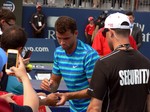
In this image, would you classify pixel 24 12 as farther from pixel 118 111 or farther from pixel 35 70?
pixel 118 111

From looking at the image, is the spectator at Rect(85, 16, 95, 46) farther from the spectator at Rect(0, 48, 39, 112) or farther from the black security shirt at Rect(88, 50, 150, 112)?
the spectator at Rect(0, 48, 39, 112)

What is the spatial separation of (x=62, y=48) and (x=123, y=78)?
1.11m

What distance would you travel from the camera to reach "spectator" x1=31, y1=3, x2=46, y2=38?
18797 millimetres

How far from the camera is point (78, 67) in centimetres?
464

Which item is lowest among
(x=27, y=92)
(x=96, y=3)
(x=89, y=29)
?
(x=89, y=29)

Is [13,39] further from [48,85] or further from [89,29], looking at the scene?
[89,29]

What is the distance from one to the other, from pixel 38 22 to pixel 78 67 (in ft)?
47.2

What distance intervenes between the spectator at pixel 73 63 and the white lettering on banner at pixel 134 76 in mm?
658

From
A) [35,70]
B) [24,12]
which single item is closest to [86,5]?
[24,12]

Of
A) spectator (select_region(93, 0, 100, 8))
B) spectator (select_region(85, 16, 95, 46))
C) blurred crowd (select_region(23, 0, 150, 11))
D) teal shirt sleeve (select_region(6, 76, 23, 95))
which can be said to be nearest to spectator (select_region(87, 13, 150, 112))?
teal shirt sleeve (select_region(6, 76, 23, 95))

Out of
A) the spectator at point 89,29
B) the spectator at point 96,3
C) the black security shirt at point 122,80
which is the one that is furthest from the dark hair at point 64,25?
the spectator at point 96,3

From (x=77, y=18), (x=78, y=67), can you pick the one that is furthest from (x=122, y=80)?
(x=77, y=18)

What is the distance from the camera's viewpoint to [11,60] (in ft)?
10.3

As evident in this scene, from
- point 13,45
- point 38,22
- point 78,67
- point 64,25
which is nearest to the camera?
point 13,45
